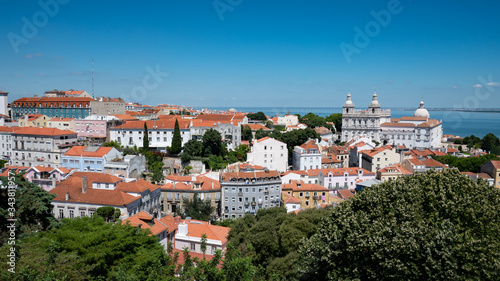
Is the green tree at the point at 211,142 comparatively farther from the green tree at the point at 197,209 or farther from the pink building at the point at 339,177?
the pink building at the point at 339,177

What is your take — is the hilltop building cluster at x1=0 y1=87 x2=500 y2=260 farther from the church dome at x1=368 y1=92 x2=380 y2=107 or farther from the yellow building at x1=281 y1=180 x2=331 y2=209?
the church dome at x1=368 y1=92 x2=380 y2=107

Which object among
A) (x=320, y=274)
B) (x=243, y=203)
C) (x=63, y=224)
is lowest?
(x=243, y=203)

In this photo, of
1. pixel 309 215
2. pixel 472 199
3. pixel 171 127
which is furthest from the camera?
pixel 171 127

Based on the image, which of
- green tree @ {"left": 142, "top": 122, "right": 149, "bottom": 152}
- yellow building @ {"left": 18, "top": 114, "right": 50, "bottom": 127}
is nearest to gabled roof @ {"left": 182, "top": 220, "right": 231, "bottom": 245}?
green tree @ {"left": 142, "top": 122, "right": 149, "bottom": 152}

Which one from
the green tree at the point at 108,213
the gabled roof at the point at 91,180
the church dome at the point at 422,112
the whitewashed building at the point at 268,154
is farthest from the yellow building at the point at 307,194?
the church dome at the point at 422,112

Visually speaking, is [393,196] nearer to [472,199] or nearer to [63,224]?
[472,199]

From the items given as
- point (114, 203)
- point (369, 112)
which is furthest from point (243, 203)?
point (369, 112)

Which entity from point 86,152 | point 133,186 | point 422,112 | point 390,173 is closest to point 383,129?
point 422,112

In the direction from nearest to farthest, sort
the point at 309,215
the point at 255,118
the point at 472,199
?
the point at 472,199
the point at 309,215
the point at 255,118
